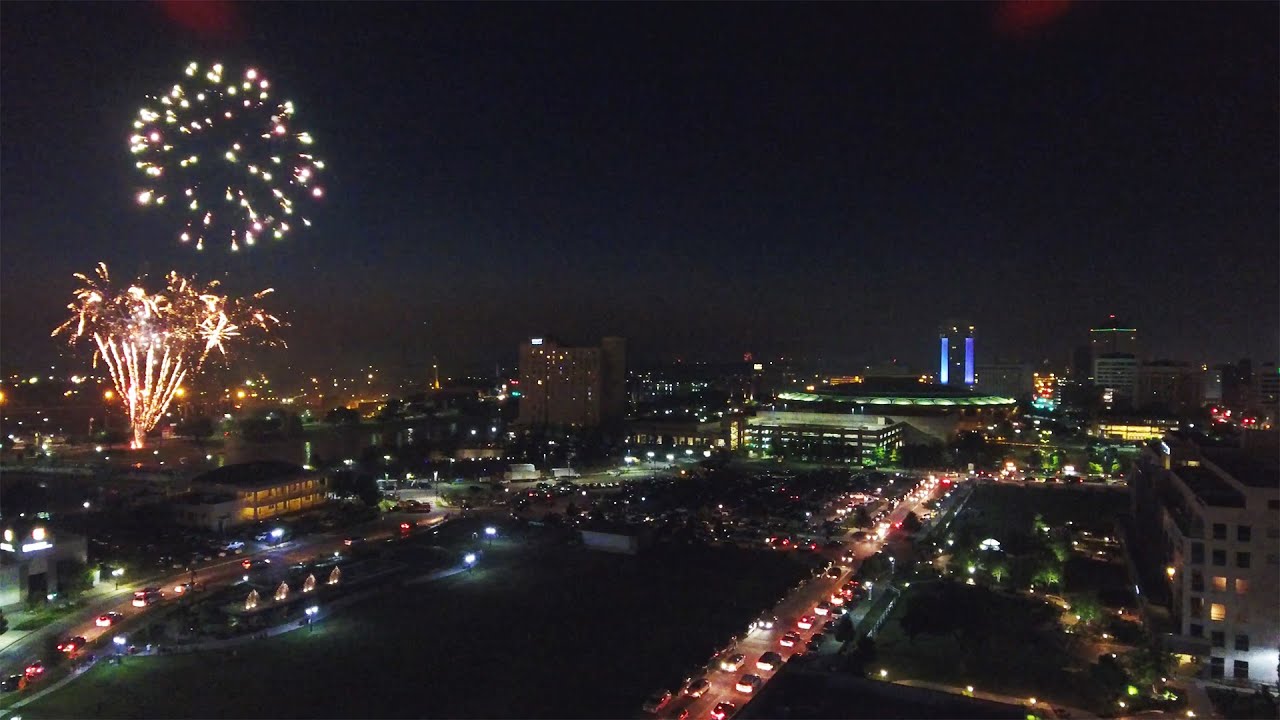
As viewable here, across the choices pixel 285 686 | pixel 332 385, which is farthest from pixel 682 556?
pixel 332 385

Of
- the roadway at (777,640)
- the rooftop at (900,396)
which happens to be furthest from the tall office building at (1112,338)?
the roadway at (777,640)

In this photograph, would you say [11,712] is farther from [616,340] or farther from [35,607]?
[616,340]

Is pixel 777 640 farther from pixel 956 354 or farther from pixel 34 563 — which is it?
pixel 956 354

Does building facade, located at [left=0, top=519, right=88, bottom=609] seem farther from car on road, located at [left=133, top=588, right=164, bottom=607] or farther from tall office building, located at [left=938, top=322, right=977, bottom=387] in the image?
tall office building, located at [left=938, top=322, right=977, bottom=387]

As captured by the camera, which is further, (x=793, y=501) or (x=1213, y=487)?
(x=793, y=501)

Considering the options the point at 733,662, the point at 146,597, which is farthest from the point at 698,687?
the point at 146,597

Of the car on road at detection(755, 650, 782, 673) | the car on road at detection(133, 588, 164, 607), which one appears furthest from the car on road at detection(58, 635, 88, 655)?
the car on road at detection(755, 650, 782, 673)
